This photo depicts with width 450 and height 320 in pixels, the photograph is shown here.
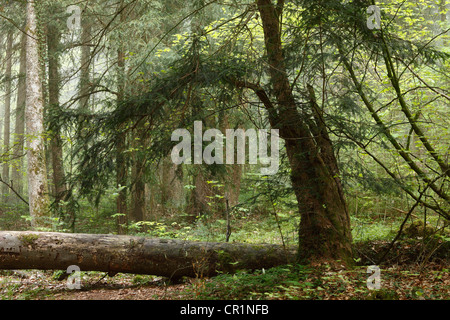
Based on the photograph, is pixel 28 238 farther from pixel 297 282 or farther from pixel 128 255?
pixel 297 282

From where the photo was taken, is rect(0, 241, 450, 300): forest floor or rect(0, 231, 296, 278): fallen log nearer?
rect(0, 241, 450, 300): forest floor

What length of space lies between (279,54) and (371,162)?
7.11m

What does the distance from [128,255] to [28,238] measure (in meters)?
1.87

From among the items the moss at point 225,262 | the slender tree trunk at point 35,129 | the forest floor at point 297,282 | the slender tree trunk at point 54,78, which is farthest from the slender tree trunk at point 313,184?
the slender tree trunk at point 54,78

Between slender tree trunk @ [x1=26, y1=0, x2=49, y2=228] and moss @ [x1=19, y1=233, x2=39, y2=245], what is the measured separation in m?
3.90

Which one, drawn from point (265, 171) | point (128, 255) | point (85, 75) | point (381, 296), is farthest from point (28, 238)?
point (381, 296)

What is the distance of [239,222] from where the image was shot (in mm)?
13328

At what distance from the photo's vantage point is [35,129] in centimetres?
1050

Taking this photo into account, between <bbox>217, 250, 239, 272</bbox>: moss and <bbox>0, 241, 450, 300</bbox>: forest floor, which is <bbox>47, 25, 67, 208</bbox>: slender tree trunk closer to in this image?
<bbox>0, 241, 450, 300</bbox>: forest floor

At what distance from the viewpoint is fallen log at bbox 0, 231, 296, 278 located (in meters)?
6.52

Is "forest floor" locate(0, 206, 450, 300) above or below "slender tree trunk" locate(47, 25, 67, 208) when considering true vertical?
below

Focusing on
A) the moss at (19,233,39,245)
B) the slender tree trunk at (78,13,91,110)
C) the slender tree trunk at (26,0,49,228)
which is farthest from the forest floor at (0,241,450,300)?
the slender tree trunk at (78,13,91,110)

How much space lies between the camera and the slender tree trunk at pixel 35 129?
10.3m

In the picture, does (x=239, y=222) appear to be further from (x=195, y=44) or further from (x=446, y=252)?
(x=195, y=44)
